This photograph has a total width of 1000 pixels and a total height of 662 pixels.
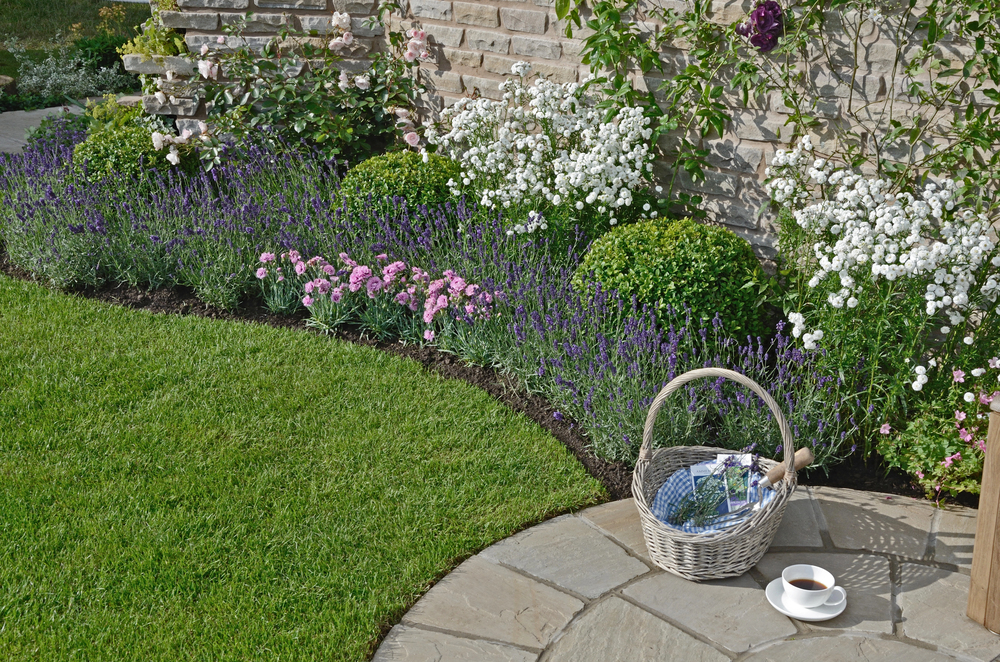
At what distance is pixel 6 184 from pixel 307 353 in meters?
3.05

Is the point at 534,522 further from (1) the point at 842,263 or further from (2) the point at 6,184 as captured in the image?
(2) the point at 6,184

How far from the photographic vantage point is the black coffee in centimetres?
→ 247

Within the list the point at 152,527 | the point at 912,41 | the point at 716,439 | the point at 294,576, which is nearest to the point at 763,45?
the point at 912,41

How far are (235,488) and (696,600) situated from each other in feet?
5.32

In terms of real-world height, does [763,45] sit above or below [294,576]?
above

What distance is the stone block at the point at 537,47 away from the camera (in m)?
4.62

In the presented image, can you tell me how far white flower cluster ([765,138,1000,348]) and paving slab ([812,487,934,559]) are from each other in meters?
0.66

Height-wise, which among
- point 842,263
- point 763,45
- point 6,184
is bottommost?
point 6,184

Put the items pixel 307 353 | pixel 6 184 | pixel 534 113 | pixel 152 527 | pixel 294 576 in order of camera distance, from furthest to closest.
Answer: pixel 6 184
pixel 534 113
pixel 307 353
pixel 152 527
pixel 294 576

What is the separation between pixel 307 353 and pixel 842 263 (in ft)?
7.76

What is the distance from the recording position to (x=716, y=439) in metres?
3.30

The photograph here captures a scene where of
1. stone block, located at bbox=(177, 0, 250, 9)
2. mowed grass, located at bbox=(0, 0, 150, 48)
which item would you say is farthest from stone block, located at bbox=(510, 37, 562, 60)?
mowed grass, located at bbox=(0, 0, 150, 48)

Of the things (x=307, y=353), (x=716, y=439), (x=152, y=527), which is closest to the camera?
(x=152, y=527)

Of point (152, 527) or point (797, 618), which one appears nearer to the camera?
point (797, 618)
